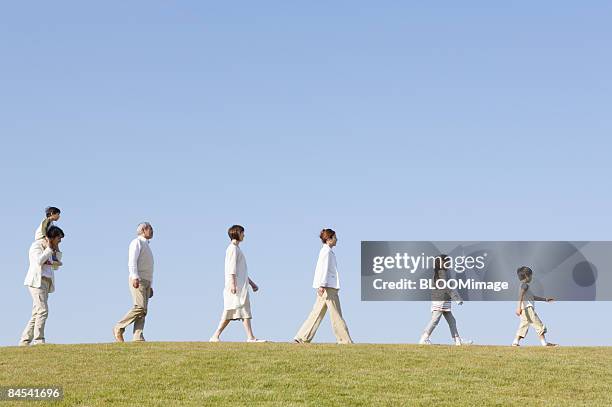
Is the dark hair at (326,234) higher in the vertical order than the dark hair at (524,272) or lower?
higher

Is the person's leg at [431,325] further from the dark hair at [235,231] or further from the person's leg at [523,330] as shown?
the dark hair at [235,231]

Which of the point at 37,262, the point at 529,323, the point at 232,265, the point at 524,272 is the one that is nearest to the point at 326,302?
the point at 232,265

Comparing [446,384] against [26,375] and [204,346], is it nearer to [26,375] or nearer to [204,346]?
[204,346]

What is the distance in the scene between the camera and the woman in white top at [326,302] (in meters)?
22.6

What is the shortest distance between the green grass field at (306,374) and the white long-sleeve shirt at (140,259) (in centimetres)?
168

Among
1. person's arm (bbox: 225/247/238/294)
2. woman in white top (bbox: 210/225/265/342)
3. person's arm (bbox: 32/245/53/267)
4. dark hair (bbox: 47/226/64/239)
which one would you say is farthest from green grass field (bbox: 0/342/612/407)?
dark hair (bbox: 47/226/64/239)

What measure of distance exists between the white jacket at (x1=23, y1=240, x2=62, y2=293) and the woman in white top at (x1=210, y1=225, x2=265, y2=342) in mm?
4032

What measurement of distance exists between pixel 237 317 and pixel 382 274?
23.7ft

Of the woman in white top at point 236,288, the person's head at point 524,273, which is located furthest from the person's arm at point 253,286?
the person's head at point 524,273

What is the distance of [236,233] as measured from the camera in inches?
899

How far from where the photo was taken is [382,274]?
93.7 feet

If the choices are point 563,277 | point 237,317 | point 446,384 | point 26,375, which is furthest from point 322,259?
point 563,277

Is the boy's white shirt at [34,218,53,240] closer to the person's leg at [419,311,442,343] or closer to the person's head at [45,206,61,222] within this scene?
the person's head at [45,206,61,222]

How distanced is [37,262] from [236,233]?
15.3ft
